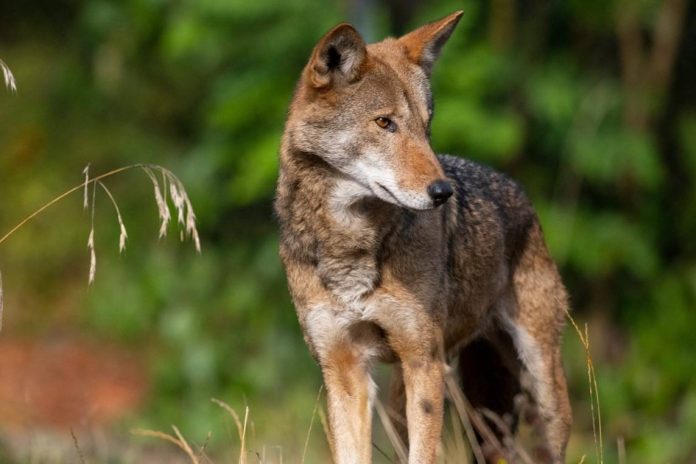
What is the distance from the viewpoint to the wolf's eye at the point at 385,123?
574 cm

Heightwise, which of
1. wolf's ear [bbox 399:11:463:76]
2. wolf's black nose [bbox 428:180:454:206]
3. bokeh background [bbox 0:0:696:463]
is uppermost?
wolf's ear [bbox 399:11:463:76]

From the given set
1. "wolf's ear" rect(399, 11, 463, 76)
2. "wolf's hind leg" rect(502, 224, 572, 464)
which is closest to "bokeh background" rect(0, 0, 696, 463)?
"wolf's hind leg" rect(502, 224, 572, 464)

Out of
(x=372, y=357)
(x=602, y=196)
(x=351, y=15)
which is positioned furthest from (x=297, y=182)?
(x=602, y=196)

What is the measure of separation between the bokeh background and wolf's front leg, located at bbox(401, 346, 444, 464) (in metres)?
4.75

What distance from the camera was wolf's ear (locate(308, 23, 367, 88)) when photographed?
226 inches

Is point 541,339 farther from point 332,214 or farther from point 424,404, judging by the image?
point 332,214

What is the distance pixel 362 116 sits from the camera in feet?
18.9

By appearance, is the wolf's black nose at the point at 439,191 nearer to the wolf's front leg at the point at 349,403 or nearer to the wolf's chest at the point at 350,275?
the wolf's chest at the point at 350,275

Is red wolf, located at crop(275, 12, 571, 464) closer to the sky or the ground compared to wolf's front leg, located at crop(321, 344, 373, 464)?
closer to the sky

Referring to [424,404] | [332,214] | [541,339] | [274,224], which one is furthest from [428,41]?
[274,224]

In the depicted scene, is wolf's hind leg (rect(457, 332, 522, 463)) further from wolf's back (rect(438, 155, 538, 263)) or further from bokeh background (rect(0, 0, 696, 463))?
bokeh background (rect(0, 0, 696, 463))

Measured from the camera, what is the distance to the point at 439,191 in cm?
Result: 540

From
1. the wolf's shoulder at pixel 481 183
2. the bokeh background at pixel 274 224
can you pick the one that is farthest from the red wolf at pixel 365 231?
the bokeh background at pixel 274 224

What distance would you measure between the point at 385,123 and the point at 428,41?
1.82ft
